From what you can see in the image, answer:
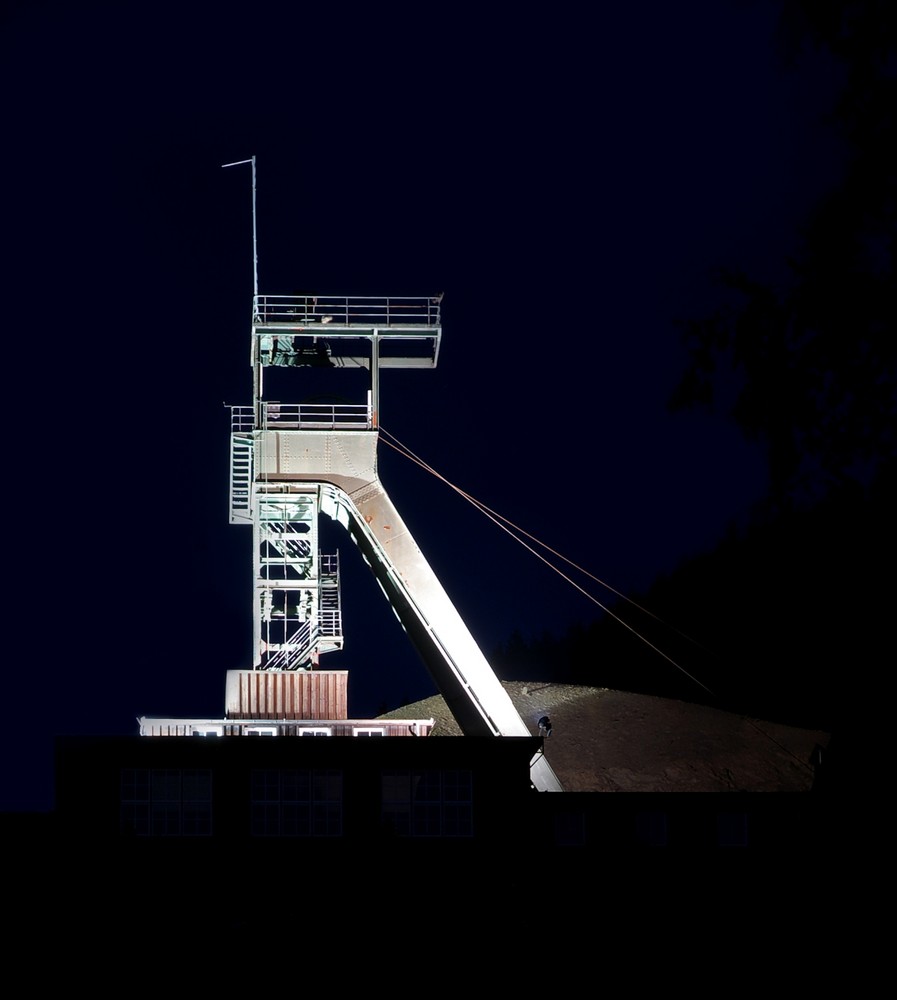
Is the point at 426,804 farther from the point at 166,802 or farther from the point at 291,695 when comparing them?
the point at 291,695

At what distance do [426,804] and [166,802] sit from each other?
425 cm

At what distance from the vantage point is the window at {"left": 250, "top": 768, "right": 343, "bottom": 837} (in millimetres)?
22922

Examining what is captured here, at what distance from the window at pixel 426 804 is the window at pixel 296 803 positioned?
0.83 metres

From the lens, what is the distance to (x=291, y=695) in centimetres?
3278

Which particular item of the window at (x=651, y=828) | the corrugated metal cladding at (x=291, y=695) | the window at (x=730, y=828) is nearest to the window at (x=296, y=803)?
the window at (x=651, y=828)

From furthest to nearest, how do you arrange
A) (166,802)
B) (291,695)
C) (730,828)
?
(291,695) < (730,828) < (166,802)

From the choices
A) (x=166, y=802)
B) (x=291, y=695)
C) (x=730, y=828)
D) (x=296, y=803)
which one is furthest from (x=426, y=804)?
(x=291, y=695)

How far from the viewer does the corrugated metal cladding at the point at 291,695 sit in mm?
32562

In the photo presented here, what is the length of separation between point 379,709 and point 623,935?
6242cm

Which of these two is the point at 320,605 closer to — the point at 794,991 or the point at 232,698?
the point at 232,698

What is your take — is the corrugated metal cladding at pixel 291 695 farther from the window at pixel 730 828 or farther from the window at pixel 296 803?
the window at pixel 730 828

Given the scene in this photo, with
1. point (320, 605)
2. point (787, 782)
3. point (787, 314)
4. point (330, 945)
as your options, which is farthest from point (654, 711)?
point (787, 314)

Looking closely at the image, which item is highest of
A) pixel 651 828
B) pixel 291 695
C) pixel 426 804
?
pixel 291 695

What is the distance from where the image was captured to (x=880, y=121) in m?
8.31
